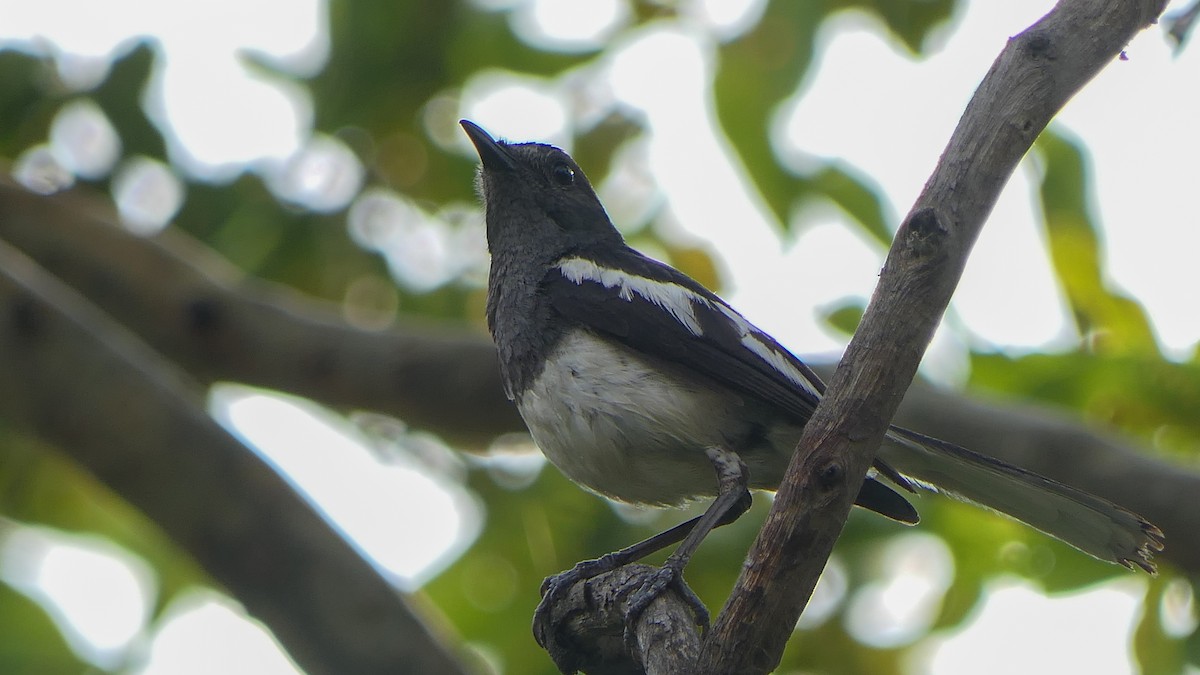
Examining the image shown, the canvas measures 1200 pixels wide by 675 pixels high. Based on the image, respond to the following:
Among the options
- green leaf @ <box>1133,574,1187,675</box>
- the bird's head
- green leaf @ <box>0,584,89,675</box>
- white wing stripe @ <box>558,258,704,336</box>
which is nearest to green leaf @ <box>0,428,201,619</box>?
green leaf @ <box>0,584,89,675</box>

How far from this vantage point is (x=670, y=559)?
127 inches

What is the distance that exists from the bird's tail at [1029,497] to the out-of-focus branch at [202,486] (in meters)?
2.06

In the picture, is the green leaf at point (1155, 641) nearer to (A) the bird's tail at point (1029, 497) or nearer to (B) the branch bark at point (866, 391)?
(A) the bird's tail at point (1029, 497)

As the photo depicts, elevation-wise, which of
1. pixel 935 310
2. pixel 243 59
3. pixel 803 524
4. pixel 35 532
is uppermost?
pixel 243 59

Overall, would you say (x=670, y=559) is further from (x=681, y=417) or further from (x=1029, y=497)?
(x=1029, y=497)

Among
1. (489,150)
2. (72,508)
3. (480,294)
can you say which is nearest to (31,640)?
(72,508)

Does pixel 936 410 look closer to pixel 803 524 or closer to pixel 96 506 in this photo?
pixel 803 524

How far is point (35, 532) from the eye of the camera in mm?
6766

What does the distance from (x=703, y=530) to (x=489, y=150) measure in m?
2.15

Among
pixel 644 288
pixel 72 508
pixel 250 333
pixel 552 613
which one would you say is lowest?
pixel 72 508

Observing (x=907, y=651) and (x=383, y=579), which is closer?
(x=383, y=579)

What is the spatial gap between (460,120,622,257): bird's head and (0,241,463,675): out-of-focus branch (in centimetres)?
139

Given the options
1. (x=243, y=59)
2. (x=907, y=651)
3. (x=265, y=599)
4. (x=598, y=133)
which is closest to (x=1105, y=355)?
(x=907, y=651)

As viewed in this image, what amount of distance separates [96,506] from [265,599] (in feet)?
8.51
